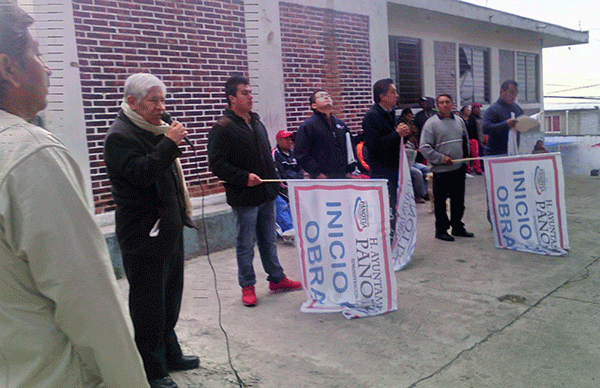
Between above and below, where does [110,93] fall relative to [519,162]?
above

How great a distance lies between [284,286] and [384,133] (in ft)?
6.52

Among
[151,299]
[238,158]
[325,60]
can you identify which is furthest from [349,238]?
[325,60]

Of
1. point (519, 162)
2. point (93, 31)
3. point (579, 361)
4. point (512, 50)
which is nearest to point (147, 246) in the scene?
point (579, 361)

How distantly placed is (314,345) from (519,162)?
3471mm

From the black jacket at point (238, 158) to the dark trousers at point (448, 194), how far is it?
285 cm

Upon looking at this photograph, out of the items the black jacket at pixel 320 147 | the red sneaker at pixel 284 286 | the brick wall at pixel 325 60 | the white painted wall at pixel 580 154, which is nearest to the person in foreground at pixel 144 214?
the red sneaker at pixel 284 286

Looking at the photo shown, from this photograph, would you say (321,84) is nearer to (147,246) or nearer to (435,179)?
(435,179)

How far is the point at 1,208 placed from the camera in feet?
3.77

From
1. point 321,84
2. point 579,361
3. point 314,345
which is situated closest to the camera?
point 579,361

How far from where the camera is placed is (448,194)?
671 centimetres

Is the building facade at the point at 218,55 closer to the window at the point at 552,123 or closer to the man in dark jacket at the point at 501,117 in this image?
the man in dark jacket at the point at 501,117

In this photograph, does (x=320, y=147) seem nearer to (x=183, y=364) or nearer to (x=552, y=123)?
(x=183, y=364)

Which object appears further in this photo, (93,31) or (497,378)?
(93,31)

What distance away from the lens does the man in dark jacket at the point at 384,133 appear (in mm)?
5531
